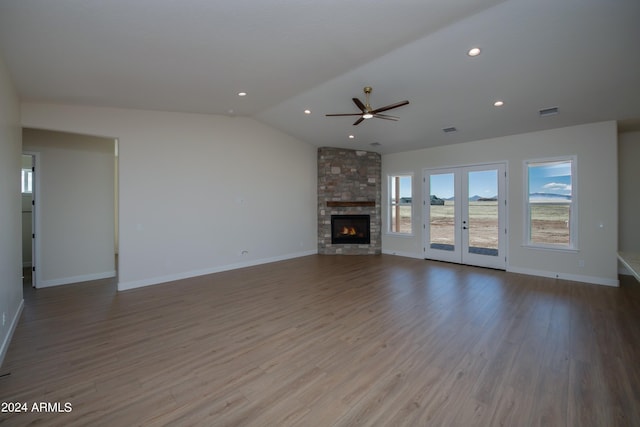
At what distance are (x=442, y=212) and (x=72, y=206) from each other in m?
7.74

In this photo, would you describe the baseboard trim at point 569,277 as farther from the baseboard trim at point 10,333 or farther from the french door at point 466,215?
the baseboard trim at point 10,333

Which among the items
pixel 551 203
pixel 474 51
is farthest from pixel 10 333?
pixel 551 203

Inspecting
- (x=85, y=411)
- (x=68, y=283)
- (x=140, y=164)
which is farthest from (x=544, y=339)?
(x=68, y=283)

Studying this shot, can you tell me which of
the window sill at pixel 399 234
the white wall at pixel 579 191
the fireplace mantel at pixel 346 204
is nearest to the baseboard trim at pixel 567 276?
the white wall at pixel 579 191

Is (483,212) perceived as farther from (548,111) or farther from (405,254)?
(548,111)

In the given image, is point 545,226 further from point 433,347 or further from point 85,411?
point 85,411

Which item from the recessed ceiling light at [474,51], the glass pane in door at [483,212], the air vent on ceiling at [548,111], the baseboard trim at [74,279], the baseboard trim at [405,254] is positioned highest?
the recessed ceiling light at [474,51]

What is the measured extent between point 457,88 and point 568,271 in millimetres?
4141

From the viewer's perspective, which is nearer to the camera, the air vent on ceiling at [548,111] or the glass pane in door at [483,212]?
the air vent on ceiling at [548,111]

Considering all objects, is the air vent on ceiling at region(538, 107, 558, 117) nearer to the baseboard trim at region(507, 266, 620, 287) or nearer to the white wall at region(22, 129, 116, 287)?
the baseboard trim at region(507, 266, 620, 287)

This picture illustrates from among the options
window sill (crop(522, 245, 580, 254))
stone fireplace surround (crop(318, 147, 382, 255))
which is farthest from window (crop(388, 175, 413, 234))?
window sill (crop(522, 245, 580, 254))

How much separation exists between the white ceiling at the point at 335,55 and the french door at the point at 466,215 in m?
1.66

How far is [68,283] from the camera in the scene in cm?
503

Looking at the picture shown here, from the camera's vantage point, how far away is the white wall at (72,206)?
15.6ft
